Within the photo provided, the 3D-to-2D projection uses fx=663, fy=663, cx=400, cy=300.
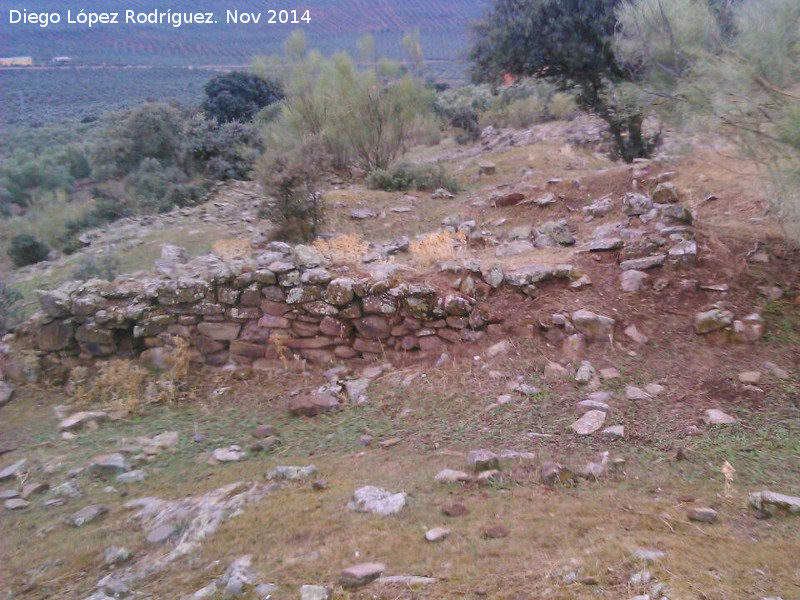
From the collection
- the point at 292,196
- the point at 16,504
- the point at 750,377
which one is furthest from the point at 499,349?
the point at 292,196

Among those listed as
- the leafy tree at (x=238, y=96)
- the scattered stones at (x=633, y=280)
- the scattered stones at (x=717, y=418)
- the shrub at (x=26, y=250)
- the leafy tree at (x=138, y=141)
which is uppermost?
the leafy tree at (x=238, y=96)

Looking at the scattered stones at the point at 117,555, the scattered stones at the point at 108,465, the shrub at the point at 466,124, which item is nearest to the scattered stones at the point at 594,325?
the scattered stones at the point at 108,465

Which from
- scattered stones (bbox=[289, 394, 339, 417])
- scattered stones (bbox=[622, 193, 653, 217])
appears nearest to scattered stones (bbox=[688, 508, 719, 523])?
scattered stones (bbox=[289, 394, 339, 417])

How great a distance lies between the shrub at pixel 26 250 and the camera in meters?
14.1

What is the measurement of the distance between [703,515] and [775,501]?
40 centimetres

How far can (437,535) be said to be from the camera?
11.1 feet

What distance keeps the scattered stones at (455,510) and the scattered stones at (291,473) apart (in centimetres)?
110

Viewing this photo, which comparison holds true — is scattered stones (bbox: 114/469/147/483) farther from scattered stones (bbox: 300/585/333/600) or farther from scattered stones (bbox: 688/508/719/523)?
scattered stones (bbox: 688/508/719/523)

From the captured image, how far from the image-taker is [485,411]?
5.17 meters

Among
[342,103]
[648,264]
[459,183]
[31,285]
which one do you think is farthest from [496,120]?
[648,264]

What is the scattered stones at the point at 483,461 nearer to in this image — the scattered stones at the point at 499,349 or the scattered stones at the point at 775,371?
the scattered stones at the point at 499,349

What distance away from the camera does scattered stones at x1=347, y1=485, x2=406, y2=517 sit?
12.3 feet

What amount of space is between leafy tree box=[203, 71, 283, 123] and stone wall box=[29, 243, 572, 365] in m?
18.9

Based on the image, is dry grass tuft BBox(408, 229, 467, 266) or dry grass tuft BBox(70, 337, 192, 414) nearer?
dry grass tuft BBox(70, 337, 192, 414)
